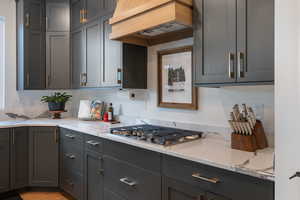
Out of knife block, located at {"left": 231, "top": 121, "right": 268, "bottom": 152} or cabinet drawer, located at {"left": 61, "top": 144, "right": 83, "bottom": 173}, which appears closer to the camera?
knife block, located at {"left": 231, "top": 121, "right": 268, "bottom": 152}

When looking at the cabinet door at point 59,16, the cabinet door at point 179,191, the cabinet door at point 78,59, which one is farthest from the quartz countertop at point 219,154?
the cabinet door at point 59,16

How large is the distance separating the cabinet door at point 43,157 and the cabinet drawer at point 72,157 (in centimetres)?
17

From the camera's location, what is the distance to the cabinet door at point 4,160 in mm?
2777

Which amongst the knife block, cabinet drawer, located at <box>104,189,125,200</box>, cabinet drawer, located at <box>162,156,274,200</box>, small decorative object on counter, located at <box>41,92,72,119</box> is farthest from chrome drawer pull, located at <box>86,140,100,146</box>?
small decorative object on counter, located at <box>41,92,72,119</box>

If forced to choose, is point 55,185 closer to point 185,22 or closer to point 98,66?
point 98,66

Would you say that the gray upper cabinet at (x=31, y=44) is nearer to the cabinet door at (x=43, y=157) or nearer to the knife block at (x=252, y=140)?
the cabinet door at (x=43, y=157)

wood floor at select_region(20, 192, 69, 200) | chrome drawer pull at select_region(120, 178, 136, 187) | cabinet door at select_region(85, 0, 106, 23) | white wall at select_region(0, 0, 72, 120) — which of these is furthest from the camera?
white wall at select_region(0, 0, 72, 120)

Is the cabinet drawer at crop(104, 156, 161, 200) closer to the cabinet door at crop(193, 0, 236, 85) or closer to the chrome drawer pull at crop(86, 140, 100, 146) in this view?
the chrome drawer pull at crop(86, 140, 100, 146)

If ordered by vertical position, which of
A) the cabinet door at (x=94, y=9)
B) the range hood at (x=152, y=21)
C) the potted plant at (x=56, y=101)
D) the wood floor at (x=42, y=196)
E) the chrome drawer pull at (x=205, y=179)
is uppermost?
the cabinet door at (x=94, y=9)

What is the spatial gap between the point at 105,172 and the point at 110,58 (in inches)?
47.8

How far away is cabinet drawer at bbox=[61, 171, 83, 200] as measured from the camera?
100 inches

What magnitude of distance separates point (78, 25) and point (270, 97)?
2.54m

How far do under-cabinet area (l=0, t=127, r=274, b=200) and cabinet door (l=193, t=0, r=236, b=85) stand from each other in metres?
0.61

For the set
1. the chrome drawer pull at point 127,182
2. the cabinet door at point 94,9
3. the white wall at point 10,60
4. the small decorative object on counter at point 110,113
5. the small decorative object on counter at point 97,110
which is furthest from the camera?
the white wall at point 10,60
